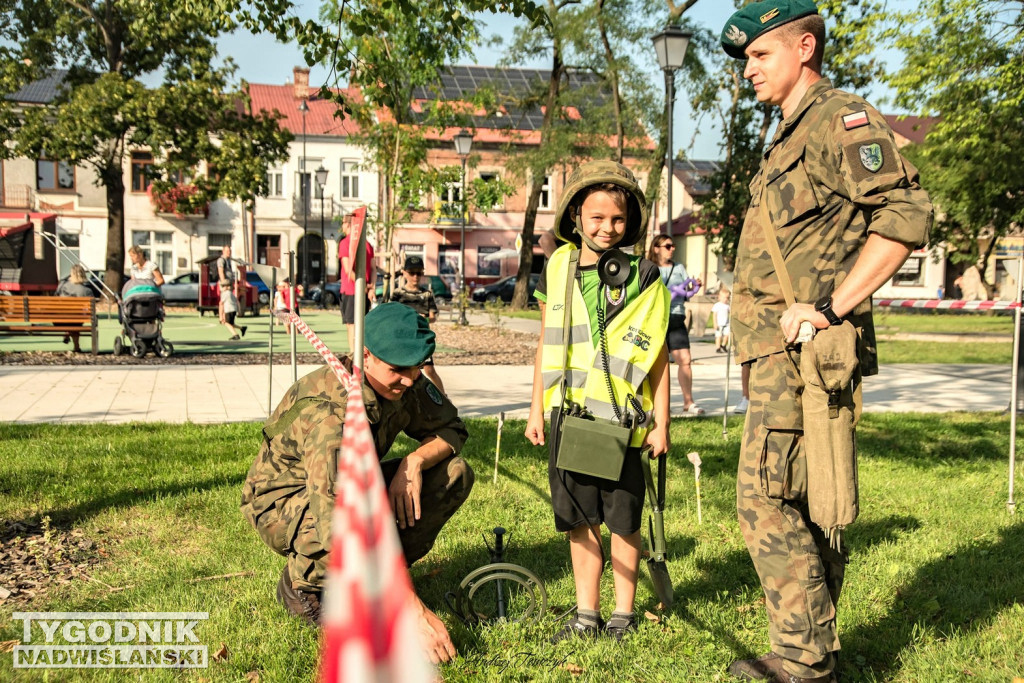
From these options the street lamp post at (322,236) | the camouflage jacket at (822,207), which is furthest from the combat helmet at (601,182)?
the street lamp post at (322,236)

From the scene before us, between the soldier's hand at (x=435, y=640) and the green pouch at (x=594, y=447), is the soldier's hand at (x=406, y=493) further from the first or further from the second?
the green pouch at (x=594, y=447)

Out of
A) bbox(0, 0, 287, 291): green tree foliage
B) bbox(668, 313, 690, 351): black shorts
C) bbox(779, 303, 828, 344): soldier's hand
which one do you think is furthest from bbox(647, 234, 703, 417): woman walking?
bbox(0, 0, 287, 291): green tree foliage

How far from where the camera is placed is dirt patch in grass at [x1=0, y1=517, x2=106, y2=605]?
3.94m

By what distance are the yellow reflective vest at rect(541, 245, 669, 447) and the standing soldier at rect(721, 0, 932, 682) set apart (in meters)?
0.42

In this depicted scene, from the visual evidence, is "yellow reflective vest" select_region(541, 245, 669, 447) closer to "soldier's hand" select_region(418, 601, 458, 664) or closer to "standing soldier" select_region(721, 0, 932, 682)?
"standing soldier" select_region(721, 0, 932, 682)

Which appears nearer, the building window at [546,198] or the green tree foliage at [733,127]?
the green tree foliage at [733,127]

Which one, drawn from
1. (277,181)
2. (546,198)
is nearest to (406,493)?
(546,198)

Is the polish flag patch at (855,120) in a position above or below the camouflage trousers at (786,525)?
above

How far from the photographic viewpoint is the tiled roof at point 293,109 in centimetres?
4909

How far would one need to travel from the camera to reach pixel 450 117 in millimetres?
20422

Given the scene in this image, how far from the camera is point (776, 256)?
9.37ft

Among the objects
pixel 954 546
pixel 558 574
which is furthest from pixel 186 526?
pixel 954 546

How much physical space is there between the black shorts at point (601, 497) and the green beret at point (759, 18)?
4.90 feet

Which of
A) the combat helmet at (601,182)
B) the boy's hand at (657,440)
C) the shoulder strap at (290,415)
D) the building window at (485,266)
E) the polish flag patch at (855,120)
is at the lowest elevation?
the boy's hand at (657,440)
